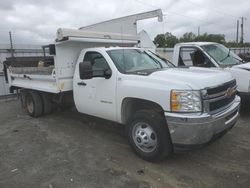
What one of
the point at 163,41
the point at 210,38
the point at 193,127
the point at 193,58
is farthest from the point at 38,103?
the point at 210,38

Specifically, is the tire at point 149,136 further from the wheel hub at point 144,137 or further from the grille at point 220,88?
the grille at point 220,88

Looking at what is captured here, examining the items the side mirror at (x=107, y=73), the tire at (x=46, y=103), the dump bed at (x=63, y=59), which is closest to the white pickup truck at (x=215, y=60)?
the dump bed at (x=63, y=59)

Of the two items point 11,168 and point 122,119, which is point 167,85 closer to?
point 122,119

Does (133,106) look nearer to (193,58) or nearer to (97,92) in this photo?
(97,92)

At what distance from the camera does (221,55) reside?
7.42 meters

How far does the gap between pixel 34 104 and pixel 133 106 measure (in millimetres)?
3776

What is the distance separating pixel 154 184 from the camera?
3.58 meters

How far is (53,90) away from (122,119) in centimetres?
232

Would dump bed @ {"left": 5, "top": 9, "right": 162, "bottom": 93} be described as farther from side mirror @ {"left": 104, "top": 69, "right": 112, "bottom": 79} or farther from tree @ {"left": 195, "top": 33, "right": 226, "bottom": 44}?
tree @ {"left": 195, "top": 33, "right": 226, "bottom": 44}

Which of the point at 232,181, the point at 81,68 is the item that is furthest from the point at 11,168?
the point at 232,181

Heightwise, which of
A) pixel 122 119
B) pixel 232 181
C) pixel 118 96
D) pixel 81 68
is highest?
pixel 81 68

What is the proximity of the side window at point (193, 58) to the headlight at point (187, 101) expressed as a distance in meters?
3.74

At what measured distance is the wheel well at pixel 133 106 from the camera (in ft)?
14.0

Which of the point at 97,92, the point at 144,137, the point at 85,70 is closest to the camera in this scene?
the point at 144,137
